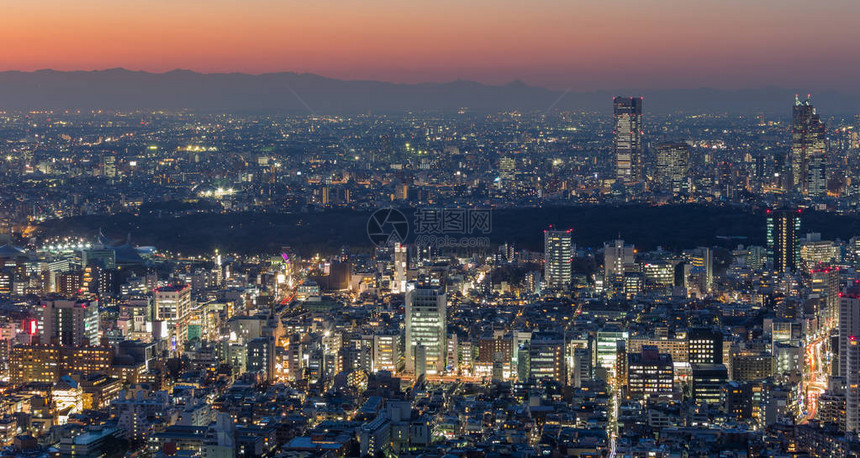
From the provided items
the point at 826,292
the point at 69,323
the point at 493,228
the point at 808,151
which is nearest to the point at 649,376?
the point at 69,323

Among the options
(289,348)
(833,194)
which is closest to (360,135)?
(833,194)

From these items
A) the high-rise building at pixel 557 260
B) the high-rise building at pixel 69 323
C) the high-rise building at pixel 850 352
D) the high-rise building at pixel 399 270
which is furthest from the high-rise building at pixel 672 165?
the high-rise building at pixel 850 352

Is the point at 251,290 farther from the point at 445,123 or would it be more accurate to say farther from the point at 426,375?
the point at 445,123

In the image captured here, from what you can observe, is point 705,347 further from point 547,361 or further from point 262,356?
point 262,356

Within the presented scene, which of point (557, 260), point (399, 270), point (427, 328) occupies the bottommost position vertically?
point (427, 328)

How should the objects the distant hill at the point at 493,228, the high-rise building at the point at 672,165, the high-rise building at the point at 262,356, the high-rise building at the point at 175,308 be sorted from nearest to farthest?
the high-rise building at the point at 262,356 → the high-rise building at the point at 175,308 → the distant hill at the point at 493,228 → the high-rise building at the point at 672,165

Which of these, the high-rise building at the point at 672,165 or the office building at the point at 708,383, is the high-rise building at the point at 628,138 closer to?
the high-rise building at the point at 672,165
